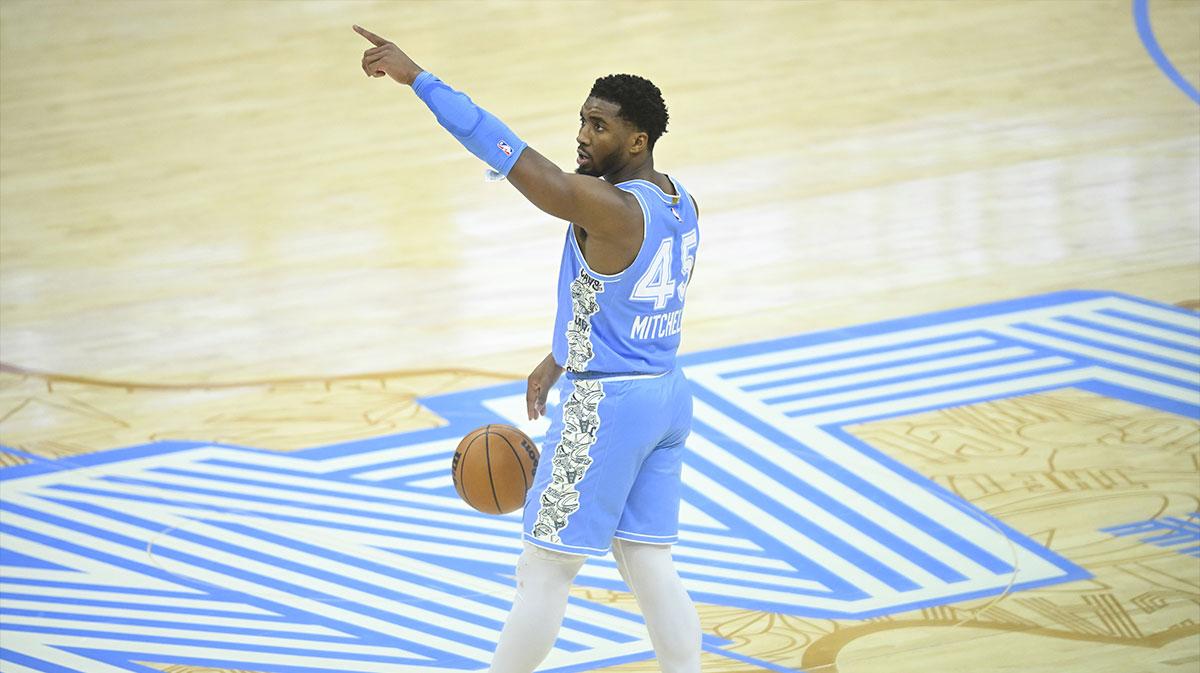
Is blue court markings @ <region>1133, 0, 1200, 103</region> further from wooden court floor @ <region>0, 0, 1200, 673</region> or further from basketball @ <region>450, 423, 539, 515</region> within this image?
basketball @ <region>450, 423, 539, 515</region>

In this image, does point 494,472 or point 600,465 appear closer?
point 600,465

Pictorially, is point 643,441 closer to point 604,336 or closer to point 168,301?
point 604,336

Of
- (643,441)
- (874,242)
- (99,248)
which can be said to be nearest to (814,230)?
(874,242)

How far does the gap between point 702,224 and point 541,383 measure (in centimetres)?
432

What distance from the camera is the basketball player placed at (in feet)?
8.98

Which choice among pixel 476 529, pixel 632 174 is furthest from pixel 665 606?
pixel 476 529

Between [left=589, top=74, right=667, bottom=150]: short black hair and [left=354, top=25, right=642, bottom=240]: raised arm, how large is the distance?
173 mm

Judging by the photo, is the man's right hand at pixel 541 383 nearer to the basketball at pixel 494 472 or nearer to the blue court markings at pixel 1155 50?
Result: the basketball at pixel 494 472

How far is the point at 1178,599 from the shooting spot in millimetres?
3982

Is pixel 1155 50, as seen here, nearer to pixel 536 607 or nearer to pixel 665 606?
pixel 665 606

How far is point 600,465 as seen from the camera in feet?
9.44

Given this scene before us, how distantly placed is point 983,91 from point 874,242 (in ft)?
7.80

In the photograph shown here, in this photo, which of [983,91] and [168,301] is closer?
[168,301]

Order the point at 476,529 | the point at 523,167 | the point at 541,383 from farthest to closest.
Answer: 1. the point at 476,529
2. the point at 541,383
3. the point at 523,167
